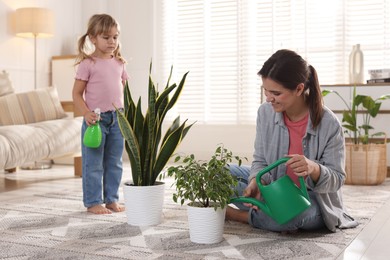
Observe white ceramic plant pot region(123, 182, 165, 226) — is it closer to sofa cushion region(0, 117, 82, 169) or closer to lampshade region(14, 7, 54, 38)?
sofa cushion region(0, 117, 82, 169)

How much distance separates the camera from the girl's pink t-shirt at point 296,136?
181 centimetres

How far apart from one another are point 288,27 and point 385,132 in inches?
53.1

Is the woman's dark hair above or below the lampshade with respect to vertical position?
below

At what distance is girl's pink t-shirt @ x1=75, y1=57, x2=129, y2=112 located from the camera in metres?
2.27

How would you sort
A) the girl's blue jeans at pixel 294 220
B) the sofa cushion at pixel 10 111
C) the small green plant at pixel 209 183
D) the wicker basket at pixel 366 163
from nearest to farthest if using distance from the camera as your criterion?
the small green plant at pixel 209 183
the girl's blue jeans at pixel 294 220
the wicker basket at pixel 366 163
the sofa cushion at pixel 10 111

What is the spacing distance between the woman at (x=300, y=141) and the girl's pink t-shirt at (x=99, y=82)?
0.76 meters

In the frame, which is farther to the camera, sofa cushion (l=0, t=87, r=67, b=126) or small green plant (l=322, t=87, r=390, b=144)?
sofa cushion (l=0, t=87, r=67, b=126)

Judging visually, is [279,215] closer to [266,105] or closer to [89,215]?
[266,105]

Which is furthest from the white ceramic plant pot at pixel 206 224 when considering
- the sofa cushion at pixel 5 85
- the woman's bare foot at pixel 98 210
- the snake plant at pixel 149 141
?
the sofa cushion at pixel 5 85

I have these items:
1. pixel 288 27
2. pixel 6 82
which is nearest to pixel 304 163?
pixel 6 82

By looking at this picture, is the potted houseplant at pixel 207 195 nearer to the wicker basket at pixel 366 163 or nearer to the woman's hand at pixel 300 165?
the woman's hand at pixel 300 165

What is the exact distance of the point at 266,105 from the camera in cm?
190

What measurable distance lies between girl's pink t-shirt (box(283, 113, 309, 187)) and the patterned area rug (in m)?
0.22

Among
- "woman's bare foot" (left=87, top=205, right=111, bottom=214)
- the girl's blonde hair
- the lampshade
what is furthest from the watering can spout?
the lampshade
